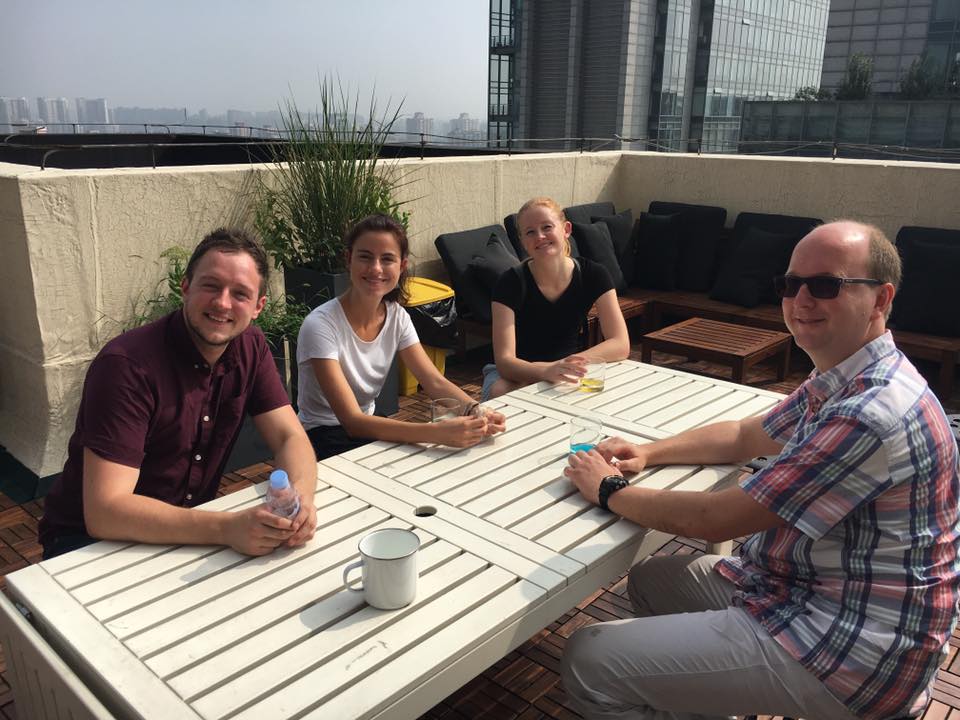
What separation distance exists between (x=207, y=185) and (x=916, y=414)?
328 centimetres

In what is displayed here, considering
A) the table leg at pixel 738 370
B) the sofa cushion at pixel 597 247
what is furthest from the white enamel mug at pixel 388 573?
the sofa cushion at pixel 597 247

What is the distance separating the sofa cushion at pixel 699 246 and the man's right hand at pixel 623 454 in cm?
415

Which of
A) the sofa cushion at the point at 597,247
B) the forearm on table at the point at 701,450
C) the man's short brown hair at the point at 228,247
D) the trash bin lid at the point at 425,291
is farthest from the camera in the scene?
the sofa cushion at the point at 597,247

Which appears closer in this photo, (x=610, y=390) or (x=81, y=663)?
(x=81, y=663)

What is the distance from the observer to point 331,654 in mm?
1121

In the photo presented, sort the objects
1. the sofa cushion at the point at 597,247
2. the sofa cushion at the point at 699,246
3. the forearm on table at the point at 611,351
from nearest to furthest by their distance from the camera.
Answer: the forearm on table at the point at 611,351 < the sofa cushion at the point at 597,247 < the sofa cushion at the point at 699,246

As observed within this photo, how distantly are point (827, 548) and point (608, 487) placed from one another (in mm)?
442

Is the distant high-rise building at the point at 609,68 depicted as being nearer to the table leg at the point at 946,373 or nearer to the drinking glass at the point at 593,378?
the table leg at the point at 946,373

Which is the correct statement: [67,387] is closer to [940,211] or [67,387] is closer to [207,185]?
[207,185]

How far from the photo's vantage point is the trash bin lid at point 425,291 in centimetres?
427

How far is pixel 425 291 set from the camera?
446cm

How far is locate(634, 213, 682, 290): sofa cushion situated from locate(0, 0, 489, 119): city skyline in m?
1.83

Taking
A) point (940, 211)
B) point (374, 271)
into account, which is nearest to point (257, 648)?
point (374, 271)

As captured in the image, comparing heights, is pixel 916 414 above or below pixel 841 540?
above
